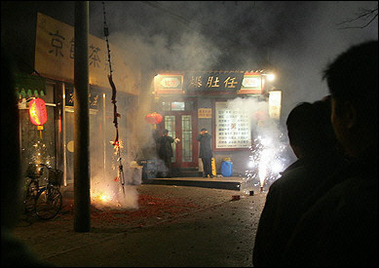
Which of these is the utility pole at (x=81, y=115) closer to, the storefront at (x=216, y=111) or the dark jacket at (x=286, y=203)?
the dark jacket at (x=286, y=203)

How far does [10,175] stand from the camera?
876 millimetres

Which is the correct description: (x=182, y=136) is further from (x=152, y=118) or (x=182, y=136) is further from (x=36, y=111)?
(x=36, y=111)

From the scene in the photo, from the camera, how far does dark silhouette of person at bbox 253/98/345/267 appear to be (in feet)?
6.68

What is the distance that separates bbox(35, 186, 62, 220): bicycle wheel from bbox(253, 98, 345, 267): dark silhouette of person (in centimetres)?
720

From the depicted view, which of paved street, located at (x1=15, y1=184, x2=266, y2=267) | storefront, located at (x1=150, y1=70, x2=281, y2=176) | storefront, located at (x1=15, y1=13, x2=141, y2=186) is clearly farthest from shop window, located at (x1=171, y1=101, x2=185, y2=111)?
paved street, located at (x1=15, y1=184, x2=266, y2=267)

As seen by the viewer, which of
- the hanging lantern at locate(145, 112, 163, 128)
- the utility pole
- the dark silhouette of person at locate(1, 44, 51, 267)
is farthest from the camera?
the hanging lantern at locate(145, 112, 163, 128)

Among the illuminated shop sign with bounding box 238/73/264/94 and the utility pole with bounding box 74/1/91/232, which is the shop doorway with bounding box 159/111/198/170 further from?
the utility pole with bounding box 74/1/91/232

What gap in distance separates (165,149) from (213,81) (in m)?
3.99

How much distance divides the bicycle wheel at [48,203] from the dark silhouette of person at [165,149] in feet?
23.7

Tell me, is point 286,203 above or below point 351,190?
below

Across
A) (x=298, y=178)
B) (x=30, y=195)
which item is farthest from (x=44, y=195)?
(x=298, y=178)

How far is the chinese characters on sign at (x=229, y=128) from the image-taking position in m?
17.1

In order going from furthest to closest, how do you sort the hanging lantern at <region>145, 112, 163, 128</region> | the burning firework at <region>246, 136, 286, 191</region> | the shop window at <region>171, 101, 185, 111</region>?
the shop window at <region>171, 101, 185, 111</region> → the hanging lantern at <region>145, 112, 163, 128</region> → the burning firework at <region>246, 136, 286, 191</region>

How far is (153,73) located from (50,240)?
34.2 ft
